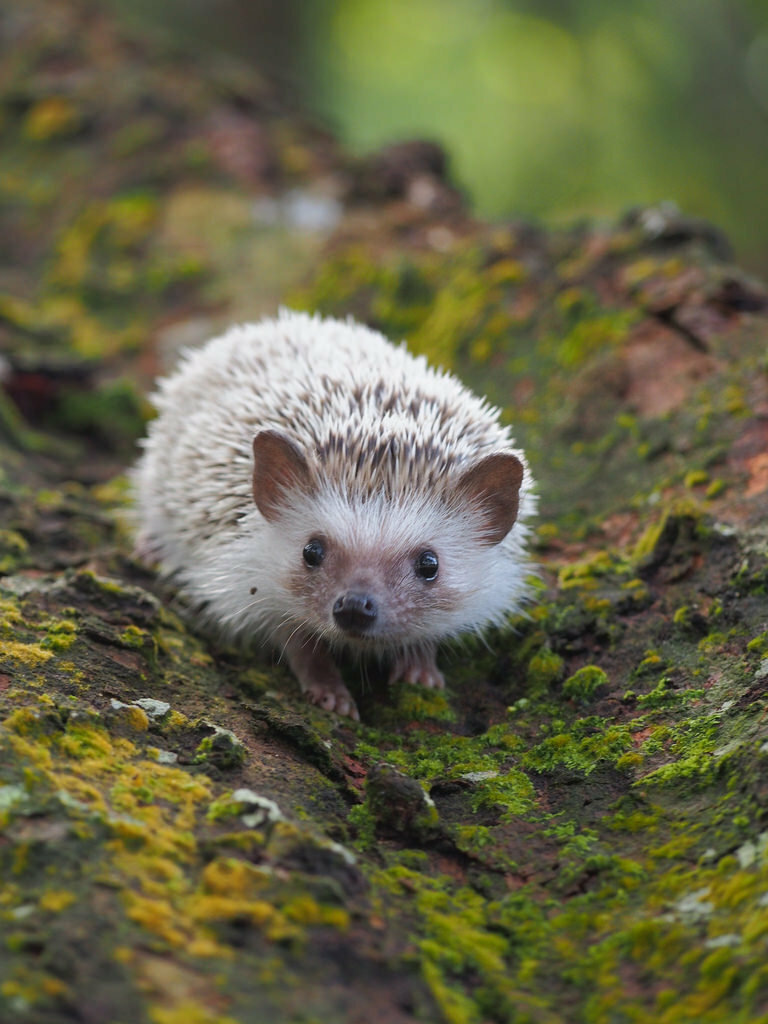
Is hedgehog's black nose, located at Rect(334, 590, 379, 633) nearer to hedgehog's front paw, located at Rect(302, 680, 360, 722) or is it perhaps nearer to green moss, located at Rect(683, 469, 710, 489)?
hedgehog's front paw, located at Rect(302, 680, 360, 722)

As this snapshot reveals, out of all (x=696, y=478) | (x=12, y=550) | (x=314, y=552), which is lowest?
(x=12, y=550)

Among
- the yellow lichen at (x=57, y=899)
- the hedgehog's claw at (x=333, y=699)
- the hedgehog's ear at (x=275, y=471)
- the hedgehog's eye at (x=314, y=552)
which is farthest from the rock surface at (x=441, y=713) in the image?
the hedgehog's ear at (x=275, y=471)

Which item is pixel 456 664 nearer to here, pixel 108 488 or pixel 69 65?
pixel 108 488

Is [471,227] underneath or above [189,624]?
above

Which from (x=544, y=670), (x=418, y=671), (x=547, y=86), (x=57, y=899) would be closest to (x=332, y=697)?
(x=418, y=671)

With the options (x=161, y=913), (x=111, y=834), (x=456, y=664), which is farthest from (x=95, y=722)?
(x=456, y=664)

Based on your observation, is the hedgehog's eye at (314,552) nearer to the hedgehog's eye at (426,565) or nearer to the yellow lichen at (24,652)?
the hedgehog's eye at (426,565)

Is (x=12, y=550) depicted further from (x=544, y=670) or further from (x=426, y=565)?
(x=544, y=670)
